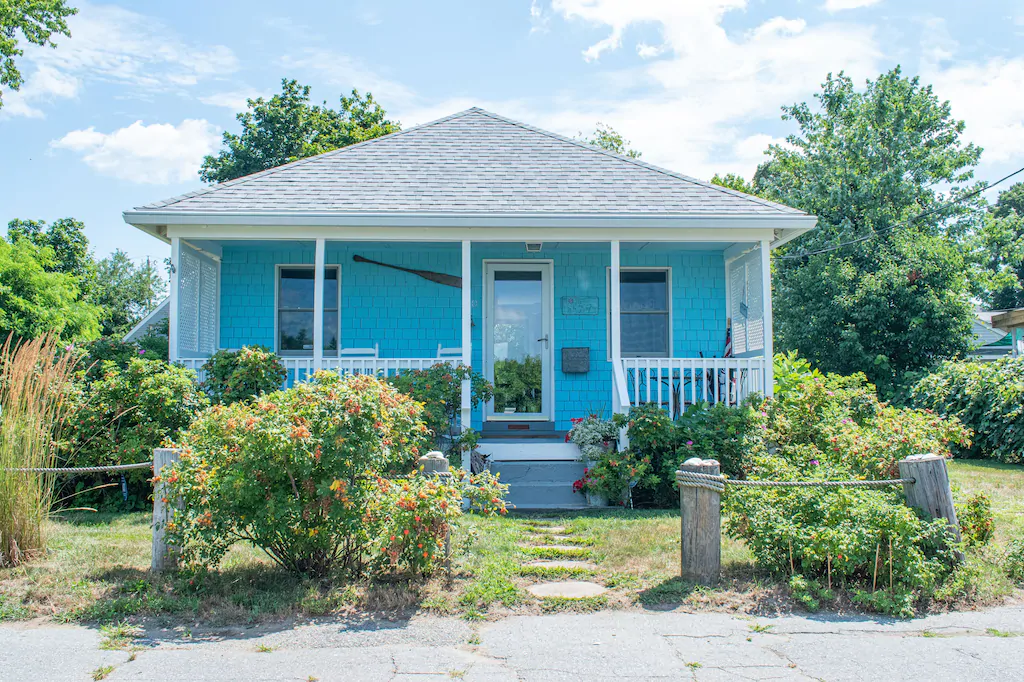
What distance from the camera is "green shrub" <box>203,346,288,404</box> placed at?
25.4 ft

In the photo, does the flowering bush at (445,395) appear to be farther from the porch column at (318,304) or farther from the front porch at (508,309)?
the front porch at (508,309)

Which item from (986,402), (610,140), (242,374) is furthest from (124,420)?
(610,140)

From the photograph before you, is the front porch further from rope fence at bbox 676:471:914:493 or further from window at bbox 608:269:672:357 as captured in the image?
rope fence at bbox 676:471:914:493

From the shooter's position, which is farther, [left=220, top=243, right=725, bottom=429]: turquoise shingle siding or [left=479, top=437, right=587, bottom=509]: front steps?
[left=220, top=243, right=725, bottom=429]: turquoise shingle siding

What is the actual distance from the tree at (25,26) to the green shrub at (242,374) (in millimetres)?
12753

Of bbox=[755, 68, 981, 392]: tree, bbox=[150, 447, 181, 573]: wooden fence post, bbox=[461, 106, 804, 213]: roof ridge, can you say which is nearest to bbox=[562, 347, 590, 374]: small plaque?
bbox=[461, 106, 804, 213]: roof ridge

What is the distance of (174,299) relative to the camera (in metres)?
8.47

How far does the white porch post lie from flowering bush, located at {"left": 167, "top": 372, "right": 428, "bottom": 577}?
4.01m

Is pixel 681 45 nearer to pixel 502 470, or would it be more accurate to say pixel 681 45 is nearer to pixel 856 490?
pixel 502 470

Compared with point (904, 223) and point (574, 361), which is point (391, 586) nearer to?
point (574, 361)

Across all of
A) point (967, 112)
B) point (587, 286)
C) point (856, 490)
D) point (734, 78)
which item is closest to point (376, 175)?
point (587, 286)

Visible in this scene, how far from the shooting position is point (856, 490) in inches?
195

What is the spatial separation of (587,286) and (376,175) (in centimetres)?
323

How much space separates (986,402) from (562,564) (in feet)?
31.8
